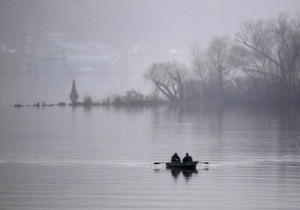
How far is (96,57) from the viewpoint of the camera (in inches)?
4021

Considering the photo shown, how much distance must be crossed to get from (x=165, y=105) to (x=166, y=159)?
2120cm

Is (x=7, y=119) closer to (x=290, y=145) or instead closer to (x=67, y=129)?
(x=67, y=129)

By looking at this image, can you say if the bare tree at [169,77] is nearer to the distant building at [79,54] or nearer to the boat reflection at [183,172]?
the boat reflection at [183,172]

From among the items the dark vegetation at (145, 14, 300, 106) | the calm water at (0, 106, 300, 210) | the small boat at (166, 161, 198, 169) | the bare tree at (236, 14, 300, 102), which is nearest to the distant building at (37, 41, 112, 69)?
the dark vegetation at (145, 14, 300, 106)

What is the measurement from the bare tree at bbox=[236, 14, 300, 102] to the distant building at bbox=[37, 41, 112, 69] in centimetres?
5918

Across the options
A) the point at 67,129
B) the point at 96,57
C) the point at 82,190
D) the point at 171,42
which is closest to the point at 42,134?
the point at 67,129

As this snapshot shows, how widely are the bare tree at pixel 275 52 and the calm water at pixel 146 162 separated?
6.80 m

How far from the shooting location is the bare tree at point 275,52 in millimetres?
37719

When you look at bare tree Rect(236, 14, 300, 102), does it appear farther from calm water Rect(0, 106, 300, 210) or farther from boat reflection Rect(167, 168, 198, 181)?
boat reflection Rect(167, 168, 198, 181)

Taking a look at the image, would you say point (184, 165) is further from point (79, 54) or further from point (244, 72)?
point (79, 54)

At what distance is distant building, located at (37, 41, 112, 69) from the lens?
9943cm

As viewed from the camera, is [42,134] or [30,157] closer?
[30,157]

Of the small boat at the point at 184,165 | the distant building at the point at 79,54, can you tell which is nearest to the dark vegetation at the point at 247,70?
the small boat at the point at 184,165

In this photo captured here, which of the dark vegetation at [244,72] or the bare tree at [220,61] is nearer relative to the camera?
the dark vegetation at [244,72]
